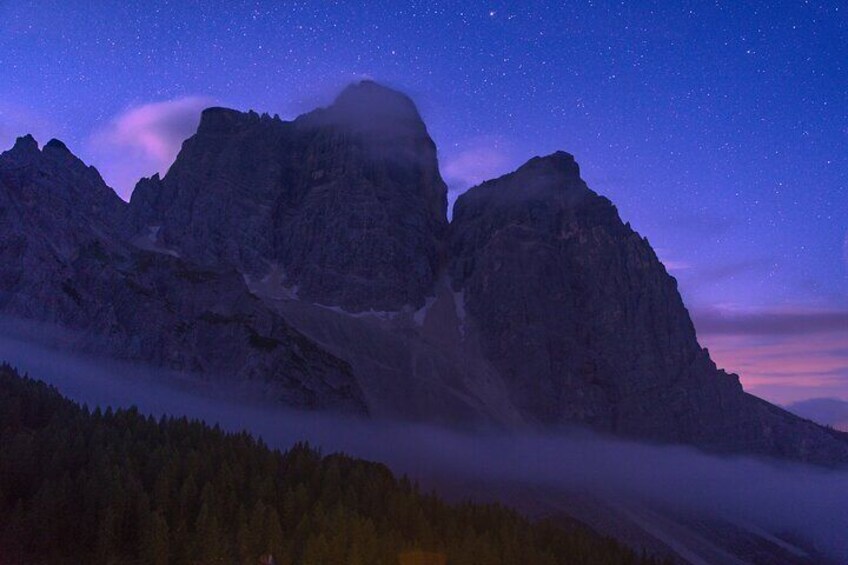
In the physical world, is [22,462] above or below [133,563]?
above

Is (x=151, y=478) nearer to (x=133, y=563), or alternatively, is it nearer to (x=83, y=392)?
(x=133, y=563)

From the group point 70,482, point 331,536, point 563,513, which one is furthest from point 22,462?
point 563,513

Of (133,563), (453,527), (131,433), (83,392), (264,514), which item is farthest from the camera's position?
(83,392)

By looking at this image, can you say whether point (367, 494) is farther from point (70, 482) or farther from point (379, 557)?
point (70, 482)

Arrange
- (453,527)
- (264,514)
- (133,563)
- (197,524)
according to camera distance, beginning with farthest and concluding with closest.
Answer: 1. (453,527)
2. (264,514)
3. (197,524)
4. (133,563)

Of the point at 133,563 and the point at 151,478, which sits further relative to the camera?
the point at 151,478

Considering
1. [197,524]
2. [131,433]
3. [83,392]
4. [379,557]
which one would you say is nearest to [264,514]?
[197,524]

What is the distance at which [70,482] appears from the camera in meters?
94.2

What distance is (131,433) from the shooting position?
426 ft

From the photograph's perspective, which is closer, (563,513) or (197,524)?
(197,524)

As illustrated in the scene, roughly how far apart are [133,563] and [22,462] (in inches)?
1027

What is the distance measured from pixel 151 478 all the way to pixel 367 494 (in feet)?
97.4

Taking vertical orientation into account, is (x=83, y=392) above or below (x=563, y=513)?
above

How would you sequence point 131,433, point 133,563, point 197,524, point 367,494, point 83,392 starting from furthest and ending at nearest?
point 83,392, point 131,433, point 367,494, point 197,524, point 133,563
